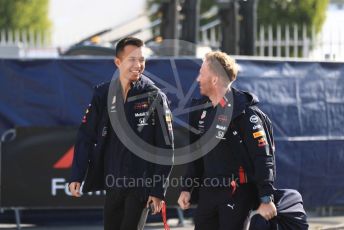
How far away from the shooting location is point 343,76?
10445 millimetres

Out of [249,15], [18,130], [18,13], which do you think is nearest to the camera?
[18,130]

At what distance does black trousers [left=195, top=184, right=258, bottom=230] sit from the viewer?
564cm

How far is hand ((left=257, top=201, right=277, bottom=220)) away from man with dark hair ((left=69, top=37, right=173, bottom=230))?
0.77m

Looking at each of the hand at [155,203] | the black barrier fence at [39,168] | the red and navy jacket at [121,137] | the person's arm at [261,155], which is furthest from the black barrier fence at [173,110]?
the person's arm at [261,155]

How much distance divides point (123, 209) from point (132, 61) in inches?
42.8

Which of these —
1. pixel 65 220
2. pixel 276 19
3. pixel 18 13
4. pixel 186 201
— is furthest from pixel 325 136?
pixel 18 13

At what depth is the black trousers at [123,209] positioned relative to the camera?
5.92 meters

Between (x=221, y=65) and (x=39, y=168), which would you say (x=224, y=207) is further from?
(x=39, y=168)

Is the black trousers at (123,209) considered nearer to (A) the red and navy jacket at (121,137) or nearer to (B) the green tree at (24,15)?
(A) the red and navy jacket at (121,137)

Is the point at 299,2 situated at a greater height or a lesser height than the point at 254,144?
greater

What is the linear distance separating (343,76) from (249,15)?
3455mm

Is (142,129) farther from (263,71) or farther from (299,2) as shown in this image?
(299,2)

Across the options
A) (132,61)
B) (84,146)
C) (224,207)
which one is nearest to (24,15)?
(84,146)

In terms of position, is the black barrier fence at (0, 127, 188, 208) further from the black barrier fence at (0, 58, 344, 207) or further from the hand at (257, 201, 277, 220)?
the hand at (257, 201, 277, 220)
